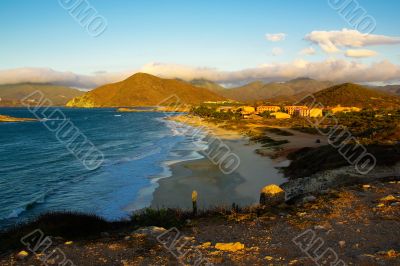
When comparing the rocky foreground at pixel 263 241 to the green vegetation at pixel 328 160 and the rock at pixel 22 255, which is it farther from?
the green vegetation at pixel 328 160

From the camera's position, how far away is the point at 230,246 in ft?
37.1

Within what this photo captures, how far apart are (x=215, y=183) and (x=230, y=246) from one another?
17.9 meters

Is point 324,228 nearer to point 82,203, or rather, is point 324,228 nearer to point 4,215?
point 82,203

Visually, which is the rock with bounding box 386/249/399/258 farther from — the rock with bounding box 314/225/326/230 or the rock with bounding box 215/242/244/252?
the rock with bounding box 215/242/244/252

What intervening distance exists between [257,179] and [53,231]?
1960 cm

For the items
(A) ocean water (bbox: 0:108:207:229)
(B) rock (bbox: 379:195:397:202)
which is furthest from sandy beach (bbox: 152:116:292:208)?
(B) rock (bbox: 379:195:397:202)

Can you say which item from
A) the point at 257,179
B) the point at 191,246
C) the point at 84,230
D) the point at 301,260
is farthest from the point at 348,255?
the point at 257,179

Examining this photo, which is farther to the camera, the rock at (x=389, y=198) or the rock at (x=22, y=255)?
the rock at (x=389, y=198)

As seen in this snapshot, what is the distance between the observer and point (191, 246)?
456 inches

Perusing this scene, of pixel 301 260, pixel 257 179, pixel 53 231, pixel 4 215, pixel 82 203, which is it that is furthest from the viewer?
pixel 257 179

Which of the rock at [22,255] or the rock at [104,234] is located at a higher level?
the rock at [22,255]

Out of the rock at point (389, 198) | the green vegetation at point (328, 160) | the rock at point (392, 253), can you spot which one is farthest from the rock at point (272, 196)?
the green vegetation at point (328, 160)

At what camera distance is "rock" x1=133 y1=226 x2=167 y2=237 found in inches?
502

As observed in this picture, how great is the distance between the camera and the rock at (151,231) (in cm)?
1274
